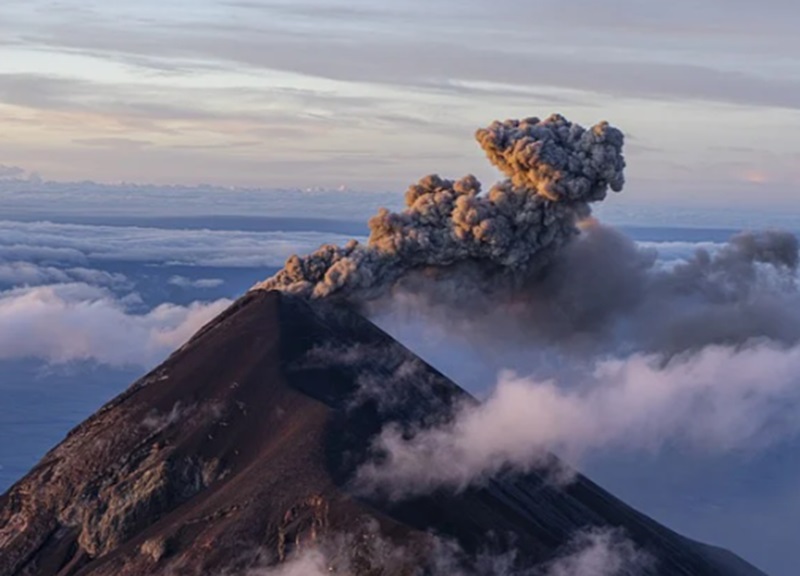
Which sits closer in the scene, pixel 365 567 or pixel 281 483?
pixel 365 567

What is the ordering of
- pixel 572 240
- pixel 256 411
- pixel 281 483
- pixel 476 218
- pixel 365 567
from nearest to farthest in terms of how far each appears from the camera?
pixel 365 567, pixel 281 483, pixel 256 411, pixel 476 218, pixel 572 240

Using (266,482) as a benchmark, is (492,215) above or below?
above

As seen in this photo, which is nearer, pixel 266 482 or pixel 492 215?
pixel 266 482

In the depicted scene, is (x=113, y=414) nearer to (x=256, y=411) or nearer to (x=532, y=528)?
(x=256, y=411)

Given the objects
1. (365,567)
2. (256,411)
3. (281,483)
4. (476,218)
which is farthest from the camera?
(476,218)

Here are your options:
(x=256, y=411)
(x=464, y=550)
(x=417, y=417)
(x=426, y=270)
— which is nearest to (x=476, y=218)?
(x=426, y=270)

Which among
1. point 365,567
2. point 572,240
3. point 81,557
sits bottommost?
point 81,557
